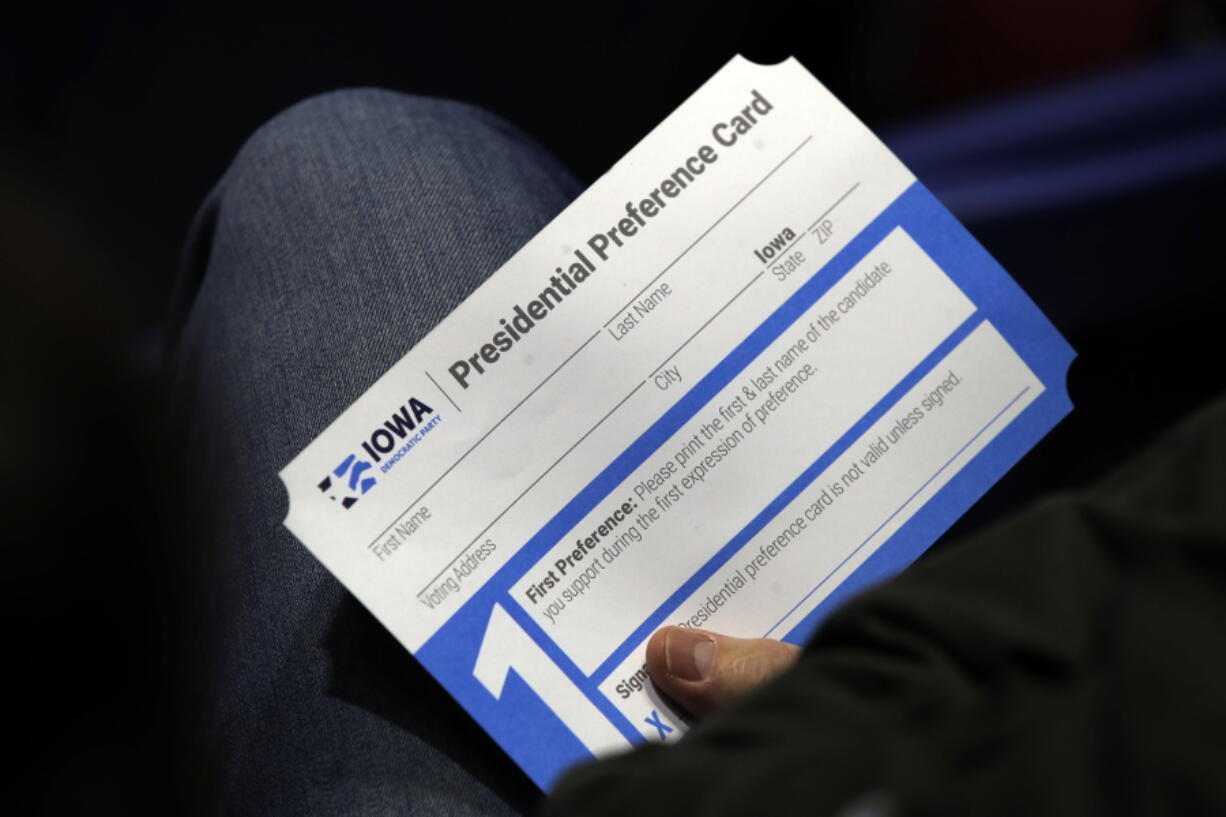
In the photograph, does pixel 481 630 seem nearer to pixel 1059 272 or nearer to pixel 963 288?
pixel 963 288

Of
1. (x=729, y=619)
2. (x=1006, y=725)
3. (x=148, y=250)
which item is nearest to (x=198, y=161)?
(x=148, y=250)

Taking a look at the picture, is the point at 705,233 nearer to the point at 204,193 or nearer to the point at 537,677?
the point at 537,677

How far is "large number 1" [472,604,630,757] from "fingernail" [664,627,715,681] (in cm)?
4

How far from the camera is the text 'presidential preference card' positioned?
1.51 feet

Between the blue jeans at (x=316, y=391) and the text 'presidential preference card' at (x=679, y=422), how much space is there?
0.05 meters

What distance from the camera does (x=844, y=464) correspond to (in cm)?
50

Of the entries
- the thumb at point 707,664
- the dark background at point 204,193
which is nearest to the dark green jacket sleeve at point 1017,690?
the thumb at point 707,664

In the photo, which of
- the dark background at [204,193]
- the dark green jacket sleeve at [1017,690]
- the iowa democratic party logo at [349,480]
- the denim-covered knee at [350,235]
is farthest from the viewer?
the dark background at [204,193]

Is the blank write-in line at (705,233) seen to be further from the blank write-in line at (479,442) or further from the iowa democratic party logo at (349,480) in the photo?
the iowa democratic party logo at (349,480)

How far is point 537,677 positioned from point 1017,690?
242 millimetres

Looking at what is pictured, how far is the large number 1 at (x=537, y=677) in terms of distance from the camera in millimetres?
461

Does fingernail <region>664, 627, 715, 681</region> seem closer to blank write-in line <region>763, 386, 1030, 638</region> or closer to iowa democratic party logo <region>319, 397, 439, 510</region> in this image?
blank write-in line <region>763, 386, 1030, 638</region>

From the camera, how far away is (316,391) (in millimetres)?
550

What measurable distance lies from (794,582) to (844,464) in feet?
0.21
